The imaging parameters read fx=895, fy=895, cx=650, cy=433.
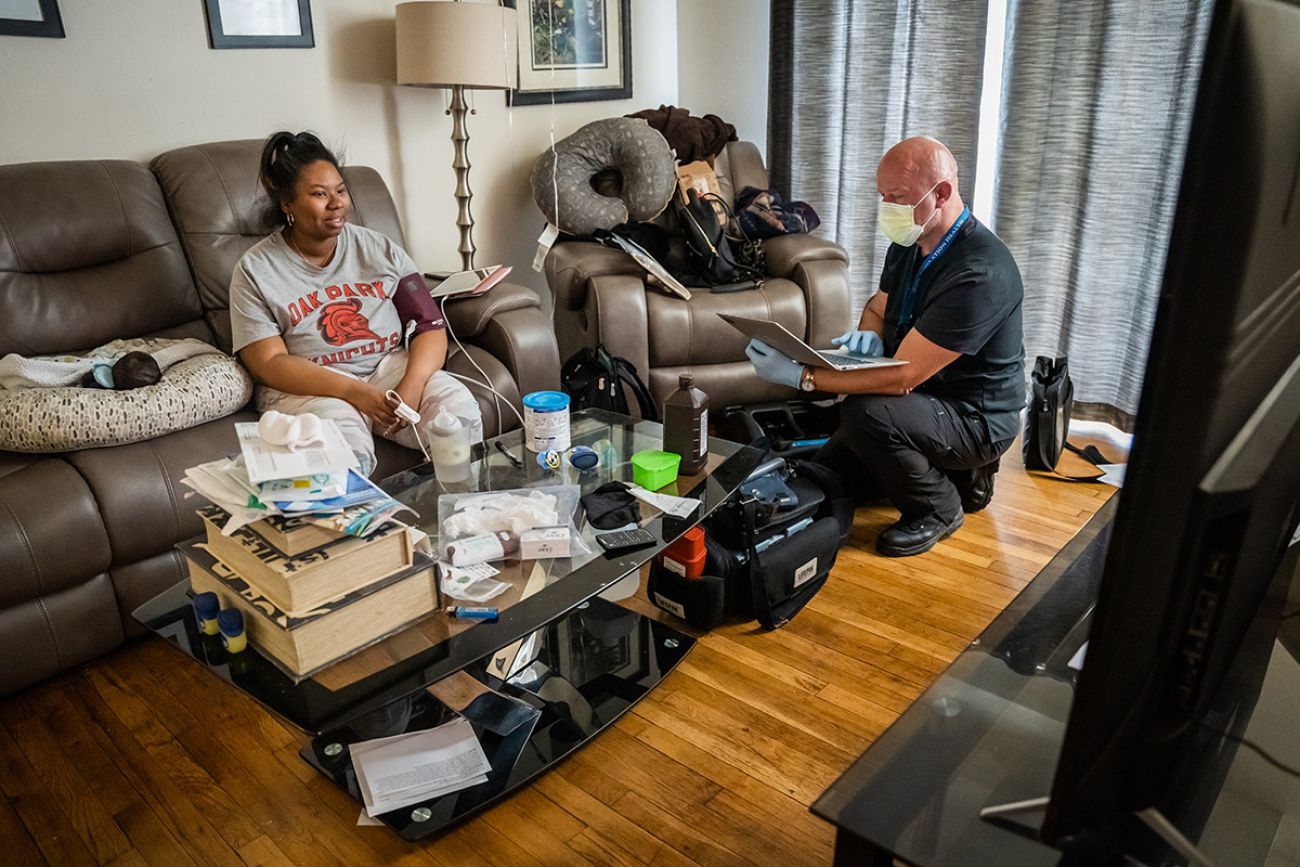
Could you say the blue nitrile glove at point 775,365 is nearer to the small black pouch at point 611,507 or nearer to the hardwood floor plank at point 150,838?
the small black pouch at point 611,507

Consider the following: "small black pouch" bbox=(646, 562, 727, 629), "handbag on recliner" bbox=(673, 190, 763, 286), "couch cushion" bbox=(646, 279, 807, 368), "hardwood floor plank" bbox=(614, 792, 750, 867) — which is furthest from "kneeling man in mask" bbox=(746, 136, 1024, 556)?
"hardwood floor plank" bbox=(614, 792, 750, 867)

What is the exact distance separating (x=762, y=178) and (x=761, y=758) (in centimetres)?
244

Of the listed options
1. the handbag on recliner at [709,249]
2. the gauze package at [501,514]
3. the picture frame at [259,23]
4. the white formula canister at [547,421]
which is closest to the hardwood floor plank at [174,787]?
the gauze package at [501,514]

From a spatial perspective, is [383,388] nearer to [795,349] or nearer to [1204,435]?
[795,349]

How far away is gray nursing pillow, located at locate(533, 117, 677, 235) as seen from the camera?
3.00 m

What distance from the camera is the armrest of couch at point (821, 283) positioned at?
293 centimetres

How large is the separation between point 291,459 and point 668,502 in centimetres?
67

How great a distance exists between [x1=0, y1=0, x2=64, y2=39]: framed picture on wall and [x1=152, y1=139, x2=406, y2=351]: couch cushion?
1.18ft

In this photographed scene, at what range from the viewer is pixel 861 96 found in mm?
3291

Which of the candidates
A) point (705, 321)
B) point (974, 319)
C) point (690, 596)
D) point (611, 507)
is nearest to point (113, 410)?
point (611, 507)

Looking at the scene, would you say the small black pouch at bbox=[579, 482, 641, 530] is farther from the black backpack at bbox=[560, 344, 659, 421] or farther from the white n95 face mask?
the white n95 face mask

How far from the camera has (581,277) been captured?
2.79 metres

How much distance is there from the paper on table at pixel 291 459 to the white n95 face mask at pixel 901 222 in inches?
59.7

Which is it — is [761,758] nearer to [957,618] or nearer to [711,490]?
[711,490]
